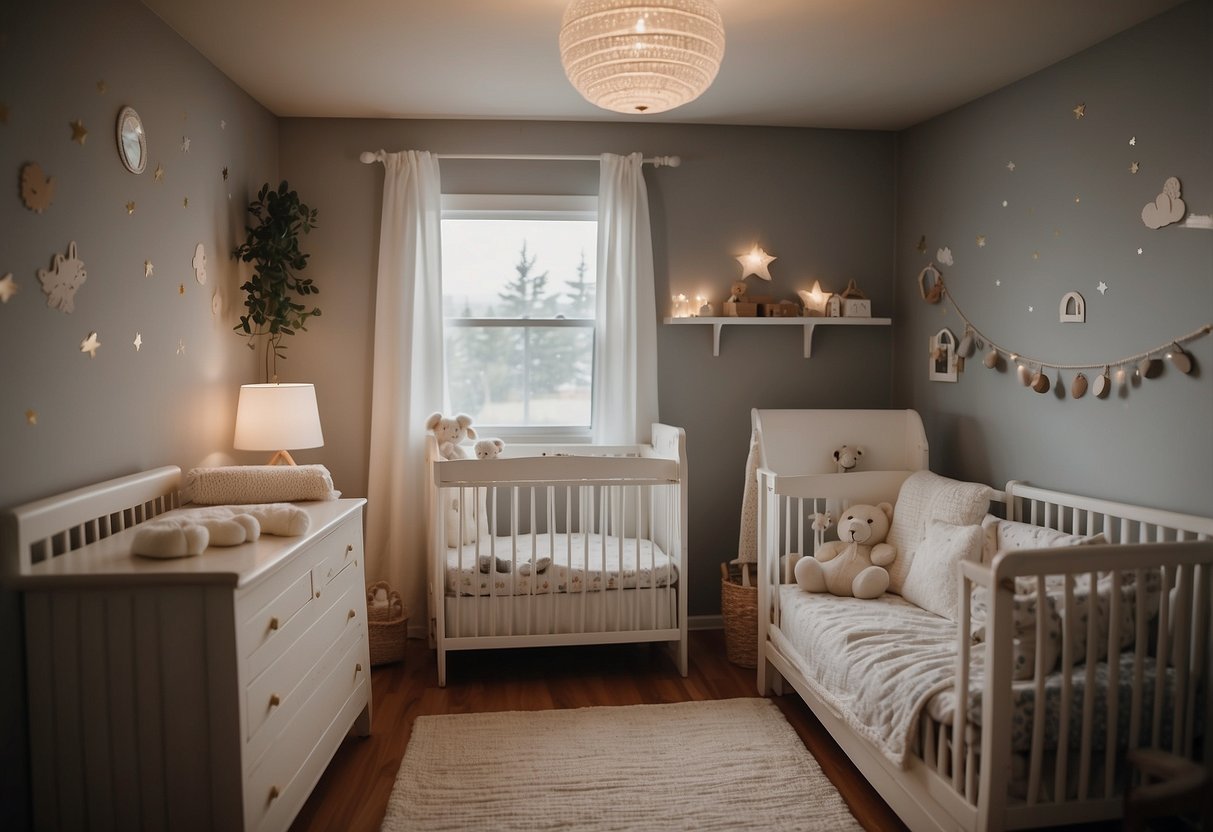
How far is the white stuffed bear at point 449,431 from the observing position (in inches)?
138

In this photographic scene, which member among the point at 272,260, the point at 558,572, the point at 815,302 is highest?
the point at 272,260

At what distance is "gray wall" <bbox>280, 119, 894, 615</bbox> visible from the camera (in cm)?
372

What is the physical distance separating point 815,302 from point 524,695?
2144 mm

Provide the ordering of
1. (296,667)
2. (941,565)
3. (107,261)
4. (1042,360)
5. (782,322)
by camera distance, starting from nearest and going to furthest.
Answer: (296,667), (107,261), (941,565), (1042,360), (782,322)

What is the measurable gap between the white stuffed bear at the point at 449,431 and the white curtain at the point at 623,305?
0.61m

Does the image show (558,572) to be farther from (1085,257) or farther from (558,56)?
(1085,257)

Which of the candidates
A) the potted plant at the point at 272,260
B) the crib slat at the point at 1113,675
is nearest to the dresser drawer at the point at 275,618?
the potted plant at the point at 272,260

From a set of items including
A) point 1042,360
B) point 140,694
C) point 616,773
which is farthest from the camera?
point 1042,360

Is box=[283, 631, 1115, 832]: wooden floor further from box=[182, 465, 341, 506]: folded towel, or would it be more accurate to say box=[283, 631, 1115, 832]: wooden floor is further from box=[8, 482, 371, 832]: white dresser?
box=[182, 465, 341, 506]: folded towel

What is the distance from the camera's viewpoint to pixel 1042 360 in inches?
116

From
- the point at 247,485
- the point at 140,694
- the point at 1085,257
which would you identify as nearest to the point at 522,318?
the point at 247,485

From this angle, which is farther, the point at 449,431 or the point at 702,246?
the point at 702,246

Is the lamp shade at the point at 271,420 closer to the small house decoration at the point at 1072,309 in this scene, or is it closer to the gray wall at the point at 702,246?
the gray wall at the point at 702,246

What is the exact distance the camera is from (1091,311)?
8.96 ft
